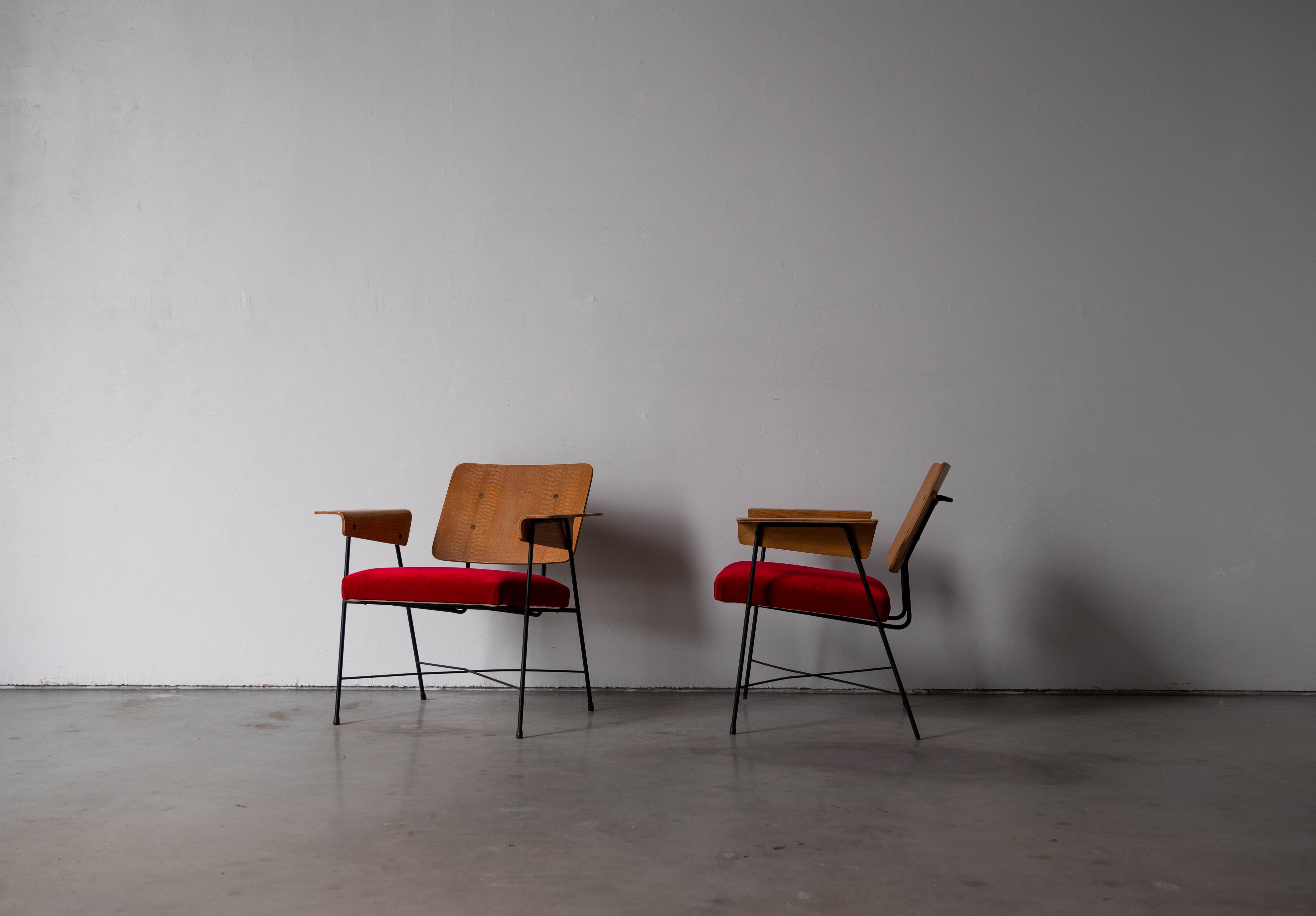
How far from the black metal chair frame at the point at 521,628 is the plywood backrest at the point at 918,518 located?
3.71 ft

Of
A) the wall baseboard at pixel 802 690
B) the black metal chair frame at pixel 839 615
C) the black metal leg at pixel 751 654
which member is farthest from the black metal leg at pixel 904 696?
the wall baseboard at pixel 802 690

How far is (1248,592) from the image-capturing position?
3.51 m

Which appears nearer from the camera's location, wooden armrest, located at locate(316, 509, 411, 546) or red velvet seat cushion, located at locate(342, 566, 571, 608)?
red velvet seat cushion, located at locate(342, 566, 571, 608)

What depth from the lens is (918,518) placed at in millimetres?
2709

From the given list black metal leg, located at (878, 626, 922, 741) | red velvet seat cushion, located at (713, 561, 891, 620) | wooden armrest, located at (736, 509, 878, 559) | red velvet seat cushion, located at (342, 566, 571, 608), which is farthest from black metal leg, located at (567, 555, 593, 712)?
black metal leg, located at (878, 626, 922, 741)

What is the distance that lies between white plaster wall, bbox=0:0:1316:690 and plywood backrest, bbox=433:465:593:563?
0.20 meters

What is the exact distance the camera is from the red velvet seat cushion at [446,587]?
2.71 meters

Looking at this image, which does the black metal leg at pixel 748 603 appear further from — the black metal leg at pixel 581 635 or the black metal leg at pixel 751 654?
the black metal leg at pixel 581 635

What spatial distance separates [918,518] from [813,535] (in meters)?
0.35

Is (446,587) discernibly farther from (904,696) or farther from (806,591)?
(904,696)

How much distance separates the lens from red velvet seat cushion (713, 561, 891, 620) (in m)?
2.66

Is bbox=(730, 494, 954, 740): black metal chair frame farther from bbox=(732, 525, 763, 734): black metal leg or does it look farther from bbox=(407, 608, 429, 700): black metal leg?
bbox=(407, 608, 429, 700): black metal leg

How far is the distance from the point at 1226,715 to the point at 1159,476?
1.00 metres

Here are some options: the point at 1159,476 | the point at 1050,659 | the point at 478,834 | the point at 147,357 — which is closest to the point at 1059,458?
the point at 1159,476
